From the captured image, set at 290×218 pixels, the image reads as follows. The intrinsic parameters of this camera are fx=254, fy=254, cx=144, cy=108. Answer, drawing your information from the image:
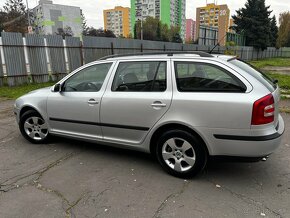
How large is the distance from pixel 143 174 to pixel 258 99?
177 cm

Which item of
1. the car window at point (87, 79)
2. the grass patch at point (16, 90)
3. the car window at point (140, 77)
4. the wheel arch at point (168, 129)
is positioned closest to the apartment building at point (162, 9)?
the grass patch at point (16, 90)

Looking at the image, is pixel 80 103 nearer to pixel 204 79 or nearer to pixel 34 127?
pixel 34 127

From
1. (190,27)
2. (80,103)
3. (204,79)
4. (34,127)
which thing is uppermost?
(190,27)

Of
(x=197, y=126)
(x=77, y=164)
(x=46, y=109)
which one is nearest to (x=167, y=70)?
(x=197, y=126)

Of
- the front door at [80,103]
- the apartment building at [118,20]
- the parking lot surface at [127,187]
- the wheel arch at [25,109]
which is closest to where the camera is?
the parking lot surface at [127,187]

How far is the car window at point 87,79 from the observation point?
3970mm

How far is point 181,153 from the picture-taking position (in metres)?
3.26

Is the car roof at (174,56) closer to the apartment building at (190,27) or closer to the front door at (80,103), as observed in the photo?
the front door at (80,103)

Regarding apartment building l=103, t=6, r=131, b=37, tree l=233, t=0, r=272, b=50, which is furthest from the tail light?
apartment building l=103, t=6, r=131, b=37

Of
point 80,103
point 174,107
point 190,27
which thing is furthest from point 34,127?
point 190,27

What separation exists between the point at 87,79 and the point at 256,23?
4703 centimetres

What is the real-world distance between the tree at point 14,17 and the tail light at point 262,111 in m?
48.3

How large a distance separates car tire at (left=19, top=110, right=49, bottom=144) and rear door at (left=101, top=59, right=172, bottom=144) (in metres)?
1.43

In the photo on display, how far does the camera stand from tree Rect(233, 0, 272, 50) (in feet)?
145
